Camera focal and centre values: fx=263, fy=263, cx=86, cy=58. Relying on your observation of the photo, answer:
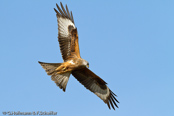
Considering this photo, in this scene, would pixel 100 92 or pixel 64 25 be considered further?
pixel 100 92

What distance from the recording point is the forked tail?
8.98 metres

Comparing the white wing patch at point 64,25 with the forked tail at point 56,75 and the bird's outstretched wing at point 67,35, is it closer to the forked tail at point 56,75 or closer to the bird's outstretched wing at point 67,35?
the bird's outstretched wing at point 67,35

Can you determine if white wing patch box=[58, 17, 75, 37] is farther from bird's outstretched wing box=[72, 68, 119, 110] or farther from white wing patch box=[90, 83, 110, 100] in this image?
white wing patch box=[90, 83, 110, 100]

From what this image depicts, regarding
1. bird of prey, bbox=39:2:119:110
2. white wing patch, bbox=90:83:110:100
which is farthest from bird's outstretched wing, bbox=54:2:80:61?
white wing patch, bbox=90:83:110:100

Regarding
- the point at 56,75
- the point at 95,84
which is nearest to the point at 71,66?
the point at 56,75

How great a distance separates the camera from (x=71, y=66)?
881 centimetres

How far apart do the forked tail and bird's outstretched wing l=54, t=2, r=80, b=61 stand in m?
0.49

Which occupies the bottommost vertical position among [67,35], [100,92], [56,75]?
[100,92]

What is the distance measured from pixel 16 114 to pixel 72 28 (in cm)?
381

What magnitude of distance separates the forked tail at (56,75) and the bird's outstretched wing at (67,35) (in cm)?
49

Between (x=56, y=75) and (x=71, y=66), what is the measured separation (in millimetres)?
707

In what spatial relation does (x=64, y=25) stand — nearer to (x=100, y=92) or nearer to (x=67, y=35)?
(x=67, y=35)

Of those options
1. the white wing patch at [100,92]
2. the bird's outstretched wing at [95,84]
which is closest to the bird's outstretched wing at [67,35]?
the bird's outstretched wing at [95,84]

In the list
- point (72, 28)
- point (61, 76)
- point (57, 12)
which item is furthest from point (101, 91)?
point (57, 12)
